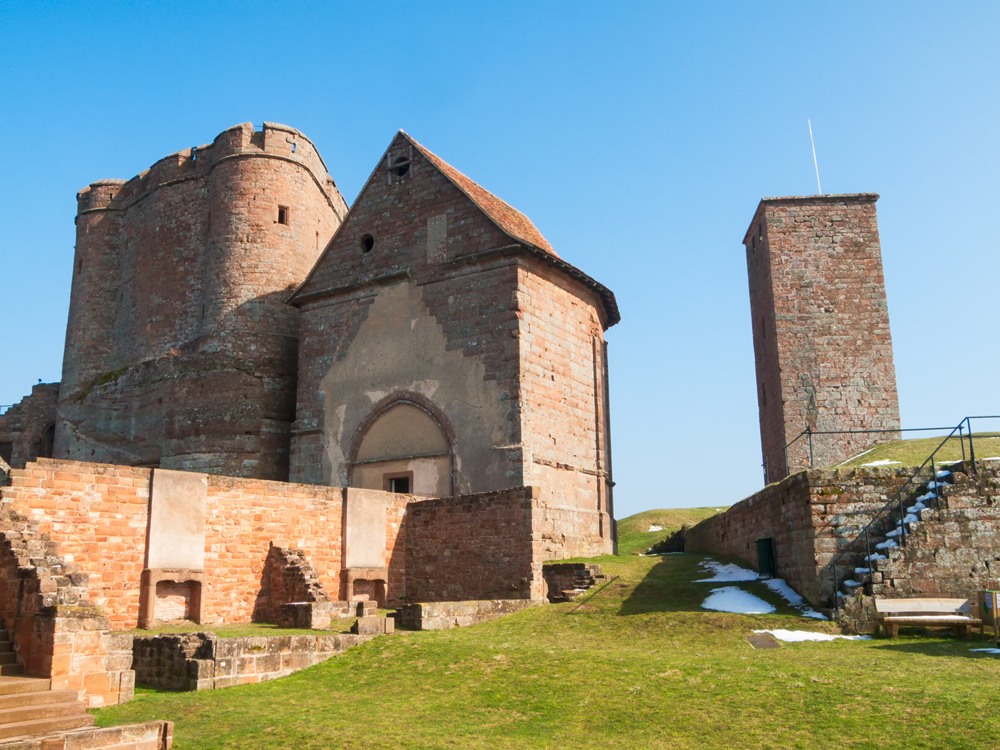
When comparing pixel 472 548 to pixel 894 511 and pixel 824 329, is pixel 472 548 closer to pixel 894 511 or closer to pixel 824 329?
pixel 894 511

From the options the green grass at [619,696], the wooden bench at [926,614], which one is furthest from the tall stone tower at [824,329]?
the green grass at [619,696]

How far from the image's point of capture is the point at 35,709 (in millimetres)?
8875

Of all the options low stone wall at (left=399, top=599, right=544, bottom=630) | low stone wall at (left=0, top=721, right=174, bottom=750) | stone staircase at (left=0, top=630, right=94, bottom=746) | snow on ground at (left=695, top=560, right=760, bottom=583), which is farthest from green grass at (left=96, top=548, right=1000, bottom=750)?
snow on ground at (left=695, top=560, right=760, bottom=583)

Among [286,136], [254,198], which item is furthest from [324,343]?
[286,136]

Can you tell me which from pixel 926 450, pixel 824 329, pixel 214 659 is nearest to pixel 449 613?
pixel 214 659

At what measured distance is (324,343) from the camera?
24.2 m

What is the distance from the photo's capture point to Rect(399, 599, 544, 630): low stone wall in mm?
13938

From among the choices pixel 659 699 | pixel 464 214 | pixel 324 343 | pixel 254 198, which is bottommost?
pixel 659 699

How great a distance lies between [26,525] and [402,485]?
440 inches

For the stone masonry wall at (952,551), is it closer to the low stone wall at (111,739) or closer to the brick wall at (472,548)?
the brick wall at (472,548)

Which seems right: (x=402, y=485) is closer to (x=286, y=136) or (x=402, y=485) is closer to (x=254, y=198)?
(x=254, y=198)

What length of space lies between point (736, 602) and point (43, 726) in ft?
32.4

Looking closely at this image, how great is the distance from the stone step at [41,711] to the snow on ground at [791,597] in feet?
31.8

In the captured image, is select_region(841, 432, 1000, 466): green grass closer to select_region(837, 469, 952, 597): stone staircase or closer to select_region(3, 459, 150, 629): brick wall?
select_region(837, 469, 952, 597): stone staircase
